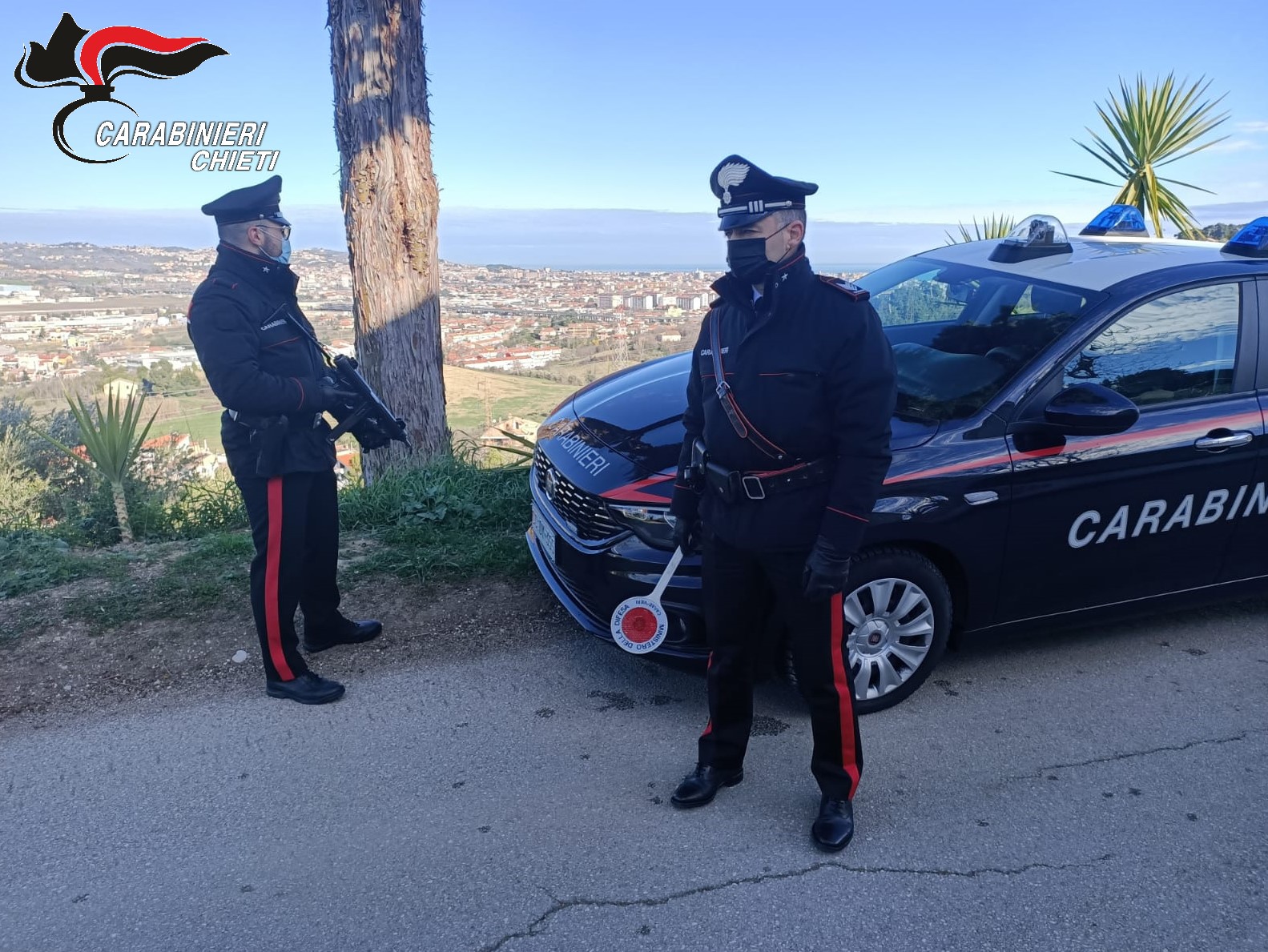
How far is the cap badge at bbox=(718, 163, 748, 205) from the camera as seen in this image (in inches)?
103

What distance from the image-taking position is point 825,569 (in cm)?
259

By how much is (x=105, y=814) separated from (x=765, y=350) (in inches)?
97.9

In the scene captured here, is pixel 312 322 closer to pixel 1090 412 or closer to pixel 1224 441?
pixel 1090 412

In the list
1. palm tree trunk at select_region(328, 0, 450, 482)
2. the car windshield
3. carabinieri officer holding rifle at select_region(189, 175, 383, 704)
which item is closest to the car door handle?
the car windshield

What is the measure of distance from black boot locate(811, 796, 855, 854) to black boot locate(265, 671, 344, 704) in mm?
1885

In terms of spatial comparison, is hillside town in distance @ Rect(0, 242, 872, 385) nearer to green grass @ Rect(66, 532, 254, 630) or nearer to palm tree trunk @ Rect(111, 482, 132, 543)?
palm tree trunk @ Rect(111, 482, 132, 543)

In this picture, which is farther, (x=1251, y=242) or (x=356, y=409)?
(x=1251, y=242)

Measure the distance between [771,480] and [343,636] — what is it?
2234 mm

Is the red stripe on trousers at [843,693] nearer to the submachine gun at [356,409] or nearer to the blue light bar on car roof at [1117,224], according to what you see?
the submachine gun at [356,409]

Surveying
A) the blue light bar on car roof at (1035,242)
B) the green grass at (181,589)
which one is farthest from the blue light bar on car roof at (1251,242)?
the green grass at (181,589)

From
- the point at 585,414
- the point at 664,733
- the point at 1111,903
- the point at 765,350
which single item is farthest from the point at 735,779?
the point at 585,414

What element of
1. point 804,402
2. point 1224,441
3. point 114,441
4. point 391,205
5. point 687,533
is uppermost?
point 391,205

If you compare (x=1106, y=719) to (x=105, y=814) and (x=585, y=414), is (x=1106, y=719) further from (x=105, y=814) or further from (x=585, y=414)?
(x=105, y=814)

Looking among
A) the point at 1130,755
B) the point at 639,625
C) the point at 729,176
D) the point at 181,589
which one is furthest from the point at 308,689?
the point at 1130,755
